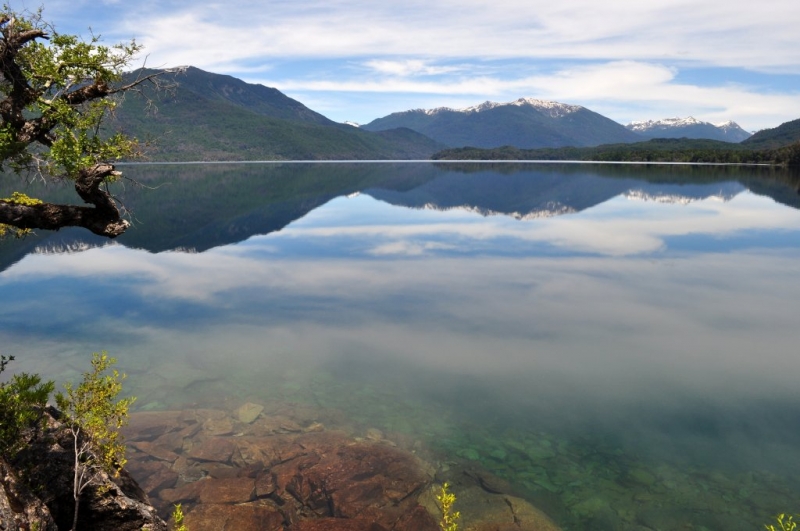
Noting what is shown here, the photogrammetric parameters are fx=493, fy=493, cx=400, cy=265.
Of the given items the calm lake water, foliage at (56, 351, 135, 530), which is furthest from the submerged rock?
foliage at (56, 351, 135, 530)

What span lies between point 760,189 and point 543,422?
16691cm

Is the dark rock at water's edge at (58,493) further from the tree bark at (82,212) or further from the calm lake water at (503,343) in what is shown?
the calm lake water at (503,343)

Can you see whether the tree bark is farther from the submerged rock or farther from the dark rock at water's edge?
the submerged rock

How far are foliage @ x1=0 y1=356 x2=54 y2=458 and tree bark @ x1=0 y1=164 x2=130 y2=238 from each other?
4.43m

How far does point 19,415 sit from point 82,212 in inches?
236

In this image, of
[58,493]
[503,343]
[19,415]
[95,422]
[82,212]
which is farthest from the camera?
[503,343]

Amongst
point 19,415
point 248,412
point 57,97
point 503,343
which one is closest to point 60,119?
point 57,97

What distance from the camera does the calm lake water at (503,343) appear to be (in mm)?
20938

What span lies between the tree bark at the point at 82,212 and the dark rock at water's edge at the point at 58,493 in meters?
6.03

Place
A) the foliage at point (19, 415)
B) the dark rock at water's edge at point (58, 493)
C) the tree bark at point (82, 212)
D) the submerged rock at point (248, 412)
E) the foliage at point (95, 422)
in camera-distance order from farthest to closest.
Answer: the submerged rock at point (248, 412) → the foliage at point (95, 422) → the tree bark at point (82, 212) → the foliage at point (19, 415) → the dark rock at water's edge at point (58, 493)

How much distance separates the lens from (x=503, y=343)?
3341cm

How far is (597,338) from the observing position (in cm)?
3391

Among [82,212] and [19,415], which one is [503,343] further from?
[19,415]

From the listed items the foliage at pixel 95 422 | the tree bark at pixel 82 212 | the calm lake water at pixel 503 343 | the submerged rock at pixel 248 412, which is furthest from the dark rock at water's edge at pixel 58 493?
the calm lake water at pixel 503 343
